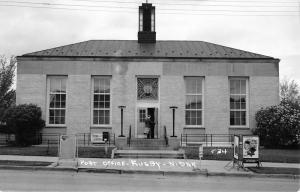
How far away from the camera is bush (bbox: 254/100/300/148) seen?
89.6 ft

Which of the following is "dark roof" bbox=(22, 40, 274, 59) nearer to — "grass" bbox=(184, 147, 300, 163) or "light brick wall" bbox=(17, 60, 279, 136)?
"light brick wall" bbox=(17, 60, 279, 136)

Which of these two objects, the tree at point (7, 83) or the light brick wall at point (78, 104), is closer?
the light brick wall at point (78, 104)

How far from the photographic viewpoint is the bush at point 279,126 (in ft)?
89.6

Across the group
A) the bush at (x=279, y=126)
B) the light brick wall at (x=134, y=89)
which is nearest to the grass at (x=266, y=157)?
the bush at (x=279, y=126)

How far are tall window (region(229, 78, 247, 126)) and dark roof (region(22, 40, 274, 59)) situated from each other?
71.3 inches

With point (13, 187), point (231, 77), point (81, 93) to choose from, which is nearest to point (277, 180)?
point (13, 187)

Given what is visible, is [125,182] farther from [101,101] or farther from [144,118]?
[101,101]

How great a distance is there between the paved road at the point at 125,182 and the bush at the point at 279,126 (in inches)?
447

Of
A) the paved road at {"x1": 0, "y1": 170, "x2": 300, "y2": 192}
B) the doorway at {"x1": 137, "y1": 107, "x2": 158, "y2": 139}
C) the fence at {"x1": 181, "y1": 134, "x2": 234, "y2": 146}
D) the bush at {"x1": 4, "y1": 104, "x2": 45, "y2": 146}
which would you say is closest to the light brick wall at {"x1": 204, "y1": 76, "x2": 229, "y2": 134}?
the fence at {"x1": 181, "y1": 134, "x2": 234, "y2": 146}

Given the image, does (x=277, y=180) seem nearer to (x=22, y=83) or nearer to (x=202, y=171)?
(x=202, y=171)

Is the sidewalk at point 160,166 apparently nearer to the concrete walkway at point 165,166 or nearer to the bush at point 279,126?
A: the concrete walkway at point 165,166

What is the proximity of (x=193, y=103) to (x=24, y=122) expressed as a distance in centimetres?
1122

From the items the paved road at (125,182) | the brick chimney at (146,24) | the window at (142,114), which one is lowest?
the paved road at (125,182)

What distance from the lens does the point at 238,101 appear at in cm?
2989
